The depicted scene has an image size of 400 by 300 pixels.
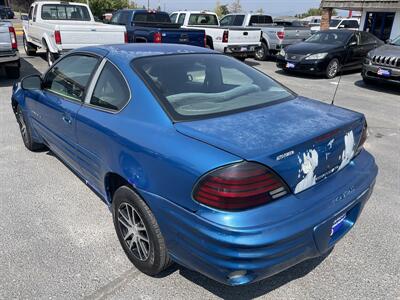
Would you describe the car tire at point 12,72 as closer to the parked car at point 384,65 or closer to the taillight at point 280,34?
the parked car at point 384,65

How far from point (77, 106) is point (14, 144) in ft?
8.57

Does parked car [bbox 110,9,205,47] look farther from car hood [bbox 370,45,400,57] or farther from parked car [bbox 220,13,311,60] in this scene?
car hood [bbox 370,45,400,57]

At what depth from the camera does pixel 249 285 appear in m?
2.58

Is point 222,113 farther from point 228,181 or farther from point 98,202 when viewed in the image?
point 98,202

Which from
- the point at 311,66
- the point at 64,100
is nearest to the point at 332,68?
the point at 311,66

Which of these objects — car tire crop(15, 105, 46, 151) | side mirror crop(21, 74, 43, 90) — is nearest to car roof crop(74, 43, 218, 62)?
side mirror crop(21, 74, 43, 90)

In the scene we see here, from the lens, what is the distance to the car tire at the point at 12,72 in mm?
9719

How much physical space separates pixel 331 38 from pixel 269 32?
10.4 feet

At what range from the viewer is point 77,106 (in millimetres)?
3186

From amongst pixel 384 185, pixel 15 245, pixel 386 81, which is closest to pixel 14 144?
pixel 15 245

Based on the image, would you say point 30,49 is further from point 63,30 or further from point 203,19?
point 203,19

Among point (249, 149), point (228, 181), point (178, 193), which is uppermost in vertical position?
point (249, 149)

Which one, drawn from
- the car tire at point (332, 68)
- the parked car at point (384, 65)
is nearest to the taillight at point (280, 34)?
the car tire at point (332, 68)

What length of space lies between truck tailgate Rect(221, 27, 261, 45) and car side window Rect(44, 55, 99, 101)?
30.4 ft
